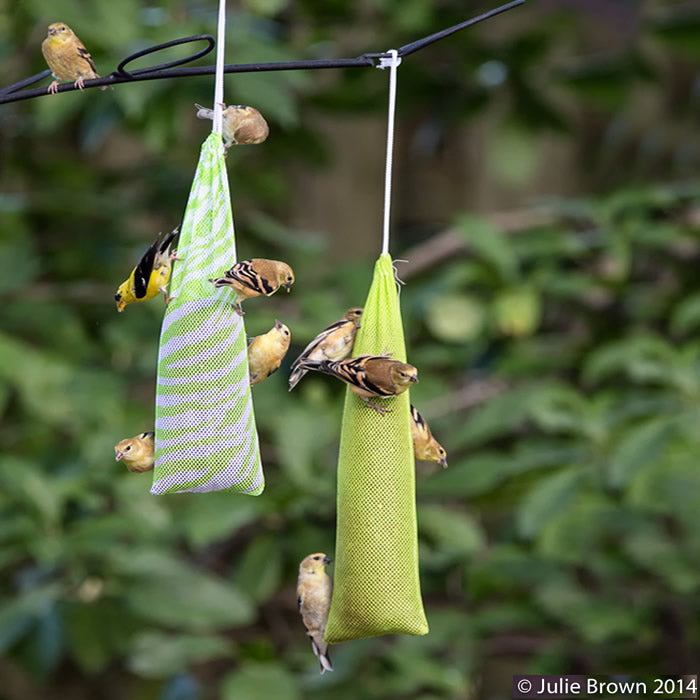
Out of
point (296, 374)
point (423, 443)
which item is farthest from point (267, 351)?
point (423, 443)

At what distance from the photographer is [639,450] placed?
139 cm

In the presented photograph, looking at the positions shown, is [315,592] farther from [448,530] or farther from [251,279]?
[448,530]

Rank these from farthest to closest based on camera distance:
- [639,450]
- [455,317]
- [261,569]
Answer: [455,317], [261,569], [639,450]

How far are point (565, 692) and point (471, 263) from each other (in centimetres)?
81

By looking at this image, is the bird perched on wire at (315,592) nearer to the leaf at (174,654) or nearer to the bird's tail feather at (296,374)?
the bird's tail feather at (296,374)

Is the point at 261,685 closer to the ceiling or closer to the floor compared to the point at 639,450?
closer to the floor

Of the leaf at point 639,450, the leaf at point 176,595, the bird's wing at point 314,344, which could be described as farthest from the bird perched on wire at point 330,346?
the leaf at point 176,595

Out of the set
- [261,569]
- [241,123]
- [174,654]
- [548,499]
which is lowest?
[174,654]

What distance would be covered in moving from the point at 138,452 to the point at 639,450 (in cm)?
90

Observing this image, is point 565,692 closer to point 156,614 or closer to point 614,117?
point 156,614

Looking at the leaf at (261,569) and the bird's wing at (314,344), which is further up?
the bird's wing at (314,344)

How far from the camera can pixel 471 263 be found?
1846 millimetres

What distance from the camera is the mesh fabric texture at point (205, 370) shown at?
0.69 meters

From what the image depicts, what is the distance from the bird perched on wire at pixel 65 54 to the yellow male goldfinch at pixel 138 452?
0.33 m
